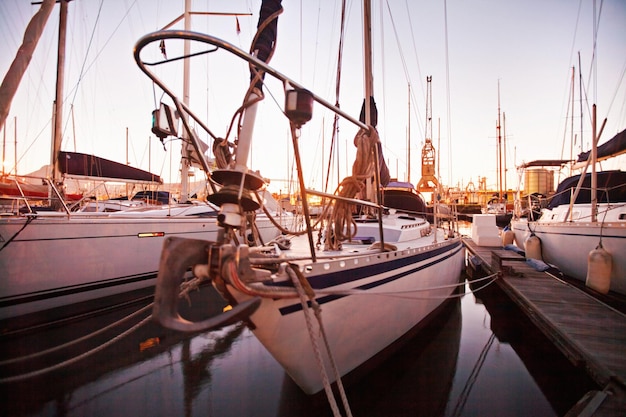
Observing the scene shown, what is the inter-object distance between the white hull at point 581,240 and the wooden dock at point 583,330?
4.11 feet

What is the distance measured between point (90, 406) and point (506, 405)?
430 cm

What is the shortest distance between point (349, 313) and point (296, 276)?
38.2 inches

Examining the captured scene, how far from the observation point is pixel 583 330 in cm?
358

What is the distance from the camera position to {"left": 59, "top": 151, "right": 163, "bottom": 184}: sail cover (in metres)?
6.35

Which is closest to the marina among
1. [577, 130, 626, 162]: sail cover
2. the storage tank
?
[577, 130, 626, 162]: sail cover

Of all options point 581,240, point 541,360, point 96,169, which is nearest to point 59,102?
point 96,169

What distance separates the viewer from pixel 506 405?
3037mm

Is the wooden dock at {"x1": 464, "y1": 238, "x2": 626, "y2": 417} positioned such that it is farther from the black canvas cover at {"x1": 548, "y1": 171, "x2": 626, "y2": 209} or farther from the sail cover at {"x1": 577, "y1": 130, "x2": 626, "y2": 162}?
the black canvas cover at {"x1": 548, "y1": 171, "x2": 626, "y2": 209}

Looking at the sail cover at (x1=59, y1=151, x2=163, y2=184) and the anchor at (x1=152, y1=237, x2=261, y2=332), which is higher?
the sail cover at (x1=59, y1=151, x2=163, y2=184)

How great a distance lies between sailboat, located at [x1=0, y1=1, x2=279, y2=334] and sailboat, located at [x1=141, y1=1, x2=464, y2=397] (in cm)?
199

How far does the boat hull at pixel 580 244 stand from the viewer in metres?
5.70

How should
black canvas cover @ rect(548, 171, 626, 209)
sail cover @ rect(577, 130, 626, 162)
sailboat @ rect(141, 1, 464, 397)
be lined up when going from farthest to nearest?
black canvas cover @ rect(548, 171, 626, 209), sail cover @ rect(577, 130, 626, 162), sailboat @ rect(141, 1, 464, 397)

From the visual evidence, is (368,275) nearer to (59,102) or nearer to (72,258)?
(72,258)

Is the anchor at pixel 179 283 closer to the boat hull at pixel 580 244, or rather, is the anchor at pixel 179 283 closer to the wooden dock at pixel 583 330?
the wooden dock at pixel 583 330
